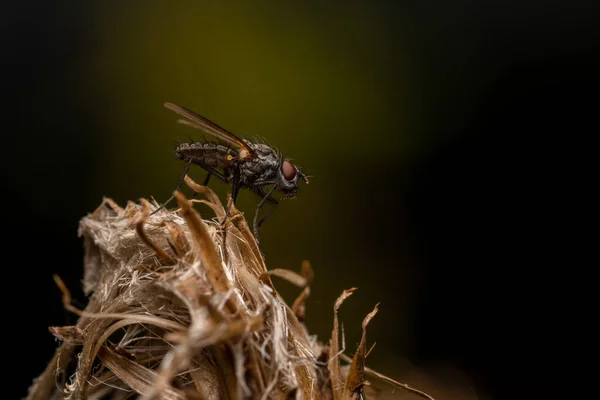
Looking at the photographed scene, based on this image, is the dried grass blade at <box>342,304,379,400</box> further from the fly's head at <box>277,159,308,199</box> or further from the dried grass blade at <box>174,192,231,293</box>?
the fly's head at <box>277,159,308,199</box>

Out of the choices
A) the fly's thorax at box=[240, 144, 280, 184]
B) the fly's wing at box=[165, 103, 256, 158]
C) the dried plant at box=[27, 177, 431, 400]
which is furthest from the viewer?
the fly's thorax at box=[240, 144, 280, 184]

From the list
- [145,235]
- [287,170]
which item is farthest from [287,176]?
[145,235]

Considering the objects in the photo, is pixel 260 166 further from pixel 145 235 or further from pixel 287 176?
pixel 145 235

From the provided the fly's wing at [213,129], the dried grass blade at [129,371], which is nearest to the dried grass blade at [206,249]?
the dried grass blade at [129,371]

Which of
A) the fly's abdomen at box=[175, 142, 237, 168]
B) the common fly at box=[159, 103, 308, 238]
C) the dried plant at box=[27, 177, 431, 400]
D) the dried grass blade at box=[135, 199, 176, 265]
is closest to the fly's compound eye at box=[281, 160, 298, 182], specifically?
the common fly at box=[159, 103, 308, 238]

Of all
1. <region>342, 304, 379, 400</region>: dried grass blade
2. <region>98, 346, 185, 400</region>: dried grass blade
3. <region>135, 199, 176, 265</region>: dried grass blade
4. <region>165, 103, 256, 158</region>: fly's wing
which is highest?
<region>165, 103, 256, 158</region>: fly's wing

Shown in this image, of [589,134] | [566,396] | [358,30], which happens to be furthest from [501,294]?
[358,30]

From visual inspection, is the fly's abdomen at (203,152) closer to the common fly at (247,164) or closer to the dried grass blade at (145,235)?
the common fly at (247,164)
